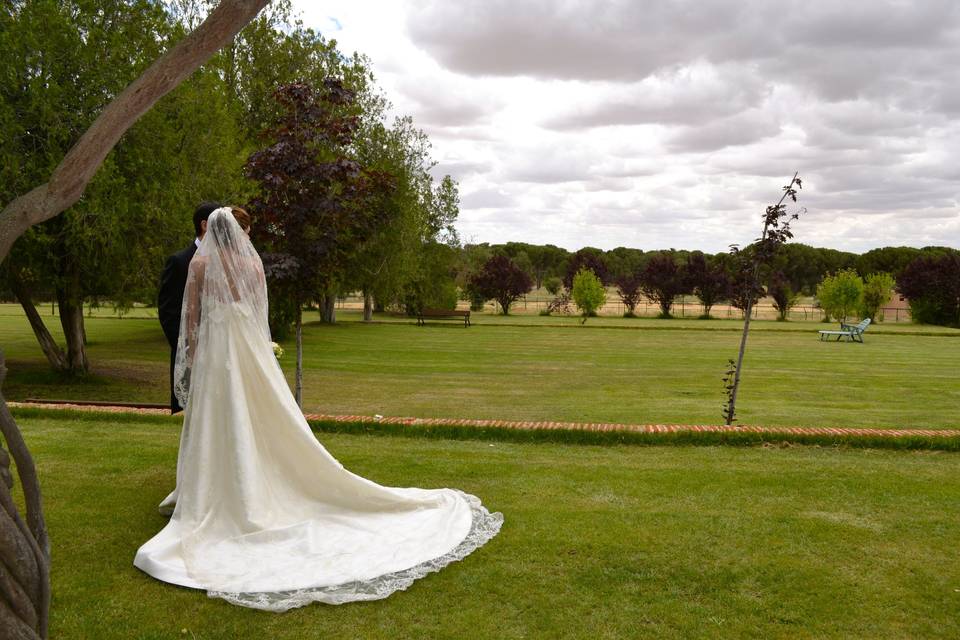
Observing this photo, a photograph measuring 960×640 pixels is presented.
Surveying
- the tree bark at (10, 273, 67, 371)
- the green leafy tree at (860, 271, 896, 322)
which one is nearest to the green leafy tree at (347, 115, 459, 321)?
the tree bark at (10, 273, 67, 371)

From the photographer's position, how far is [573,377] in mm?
19984

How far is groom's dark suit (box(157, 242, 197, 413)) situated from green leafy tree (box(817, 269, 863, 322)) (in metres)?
52.4

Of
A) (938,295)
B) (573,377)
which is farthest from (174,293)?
(938,295)

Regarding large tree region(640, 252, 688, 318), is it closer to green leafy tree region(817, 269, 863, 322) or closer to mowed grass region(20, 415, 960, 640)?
green leafy tree region(817, 269, 863, 322)

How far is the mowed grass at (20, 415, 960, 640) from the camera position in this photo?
155 inches

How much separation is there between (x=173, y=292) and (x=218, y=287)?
1059 mm

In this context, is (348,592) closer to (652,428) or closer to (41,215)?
(41,215)

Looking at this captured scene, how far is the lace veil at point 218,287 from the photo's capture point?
5.47 m

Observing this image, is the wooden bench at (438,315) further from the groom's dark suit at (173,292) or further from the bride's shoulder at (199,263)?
the bride's shoulder at (199,263)

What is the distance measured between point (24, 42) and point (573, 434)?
41.8 feet

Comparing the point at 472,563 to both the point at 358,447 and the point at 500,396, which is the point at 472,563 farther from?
the point at 500,396

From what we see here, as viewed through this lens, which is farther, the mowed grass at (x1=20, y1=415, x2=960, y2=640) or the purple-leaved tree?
the purple-leaved tree

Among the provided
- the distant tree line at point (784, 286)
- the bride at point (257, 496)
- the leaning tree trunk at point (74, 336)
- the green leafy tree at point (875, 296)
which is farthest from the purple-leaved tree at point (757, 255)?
the green leafy tree at point (875, 296)

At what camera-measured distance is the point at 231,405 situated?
5.23m
